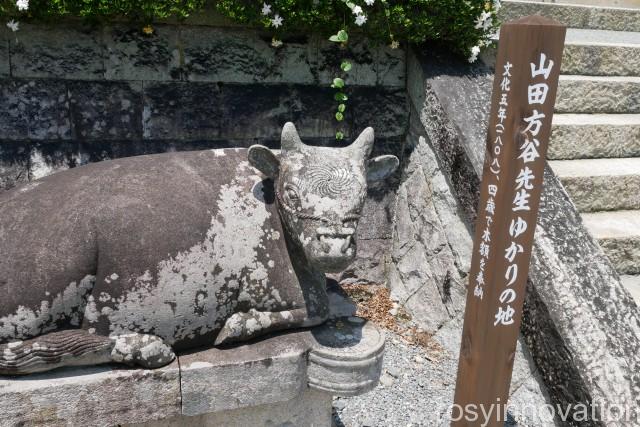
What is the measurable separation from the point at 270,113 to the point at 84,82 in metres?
1.18

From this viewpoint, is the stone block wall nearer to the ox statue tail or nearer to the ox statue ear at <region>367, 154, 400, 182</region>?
the ox statue ear at <region>367, 154, 400, 182</region>

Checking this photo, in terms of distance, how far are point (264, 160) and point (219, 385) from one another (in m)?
0.89

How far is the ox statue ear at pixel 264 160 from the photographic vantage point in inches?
83.8

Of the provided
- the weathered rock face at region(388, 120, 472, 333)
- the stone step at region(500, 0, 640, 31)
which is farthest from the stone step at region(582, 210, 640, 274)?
the stone step at region(500, 0, 640, 31)

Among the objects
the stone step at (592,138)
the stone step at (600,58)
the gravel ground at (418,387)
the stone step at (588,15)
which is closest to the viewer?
the gravel ground at (418,387)

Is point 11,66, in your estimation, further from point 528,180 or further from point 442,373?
point 442,373

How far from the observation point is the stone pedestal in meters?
1.99

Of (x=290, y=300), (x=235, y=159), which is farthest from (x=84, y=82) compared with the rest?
(x=290, y=300)

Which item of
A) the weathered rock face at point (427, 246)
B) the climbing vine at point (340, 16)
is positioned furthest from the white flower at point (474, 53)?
the weathered rock face at point (427, 246)

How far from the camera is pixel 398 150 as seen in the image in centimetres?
423

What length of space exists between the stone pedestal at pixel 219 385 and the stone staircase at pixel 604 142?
204 centimetres

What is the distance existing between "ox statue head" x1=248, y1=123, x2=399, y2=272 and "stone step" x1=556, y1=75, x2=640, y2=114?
2558 mm

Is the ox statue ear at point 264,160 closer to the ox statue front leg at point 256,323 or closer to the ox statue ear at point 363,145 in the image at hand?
the ox statue ear at point 363,145

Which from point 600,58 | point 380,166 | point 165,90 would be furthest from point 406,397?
point 600,58
